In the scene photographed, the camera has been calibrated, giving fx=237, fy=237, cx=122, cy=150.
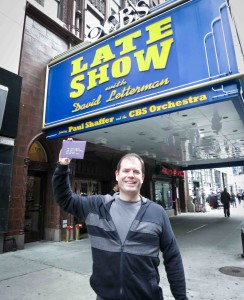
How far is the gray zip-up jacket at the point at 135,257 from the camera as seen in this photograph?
79.0 inches

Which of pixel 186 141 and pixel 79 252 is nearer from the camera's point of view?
pixel 79 252

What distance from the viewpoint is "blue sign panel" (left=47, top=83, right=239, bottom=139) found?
5863 mm

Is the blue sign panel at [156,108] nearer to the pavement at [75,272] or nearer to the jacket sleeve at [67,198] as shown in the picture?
the pavement at [75,272]

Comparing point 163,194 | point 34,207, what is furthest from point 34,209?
point 163,194

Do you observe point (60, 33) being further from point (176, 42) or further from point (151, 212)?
point (151, 212)

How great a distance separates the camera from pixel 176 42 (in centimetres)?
684

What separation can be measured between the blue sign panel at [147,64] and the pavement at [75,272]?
4.27 m

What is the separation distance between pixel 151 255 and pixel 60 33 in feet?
39.1

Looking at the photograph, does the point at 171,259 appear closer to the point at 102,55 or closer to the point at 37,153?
the point at 102,55

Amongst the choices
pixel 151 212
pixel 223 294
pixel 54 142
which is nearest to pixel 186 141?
pixel 54 142

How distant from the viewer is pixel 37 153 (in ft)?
34.0

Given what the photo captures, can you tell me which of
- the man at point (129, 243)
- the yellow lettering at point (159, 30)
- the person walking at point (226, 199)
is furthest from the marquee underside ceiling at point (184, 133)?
the man at point (129, 243)

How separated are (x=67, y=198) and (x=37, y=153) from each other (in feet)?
27.5

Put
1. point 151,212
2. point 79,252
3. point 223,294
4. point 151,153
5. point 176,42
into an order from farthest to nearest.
→ 1. point 151,153
2. point 79,252
3. point 176,42
4. point 223,294
5. point 151,212
